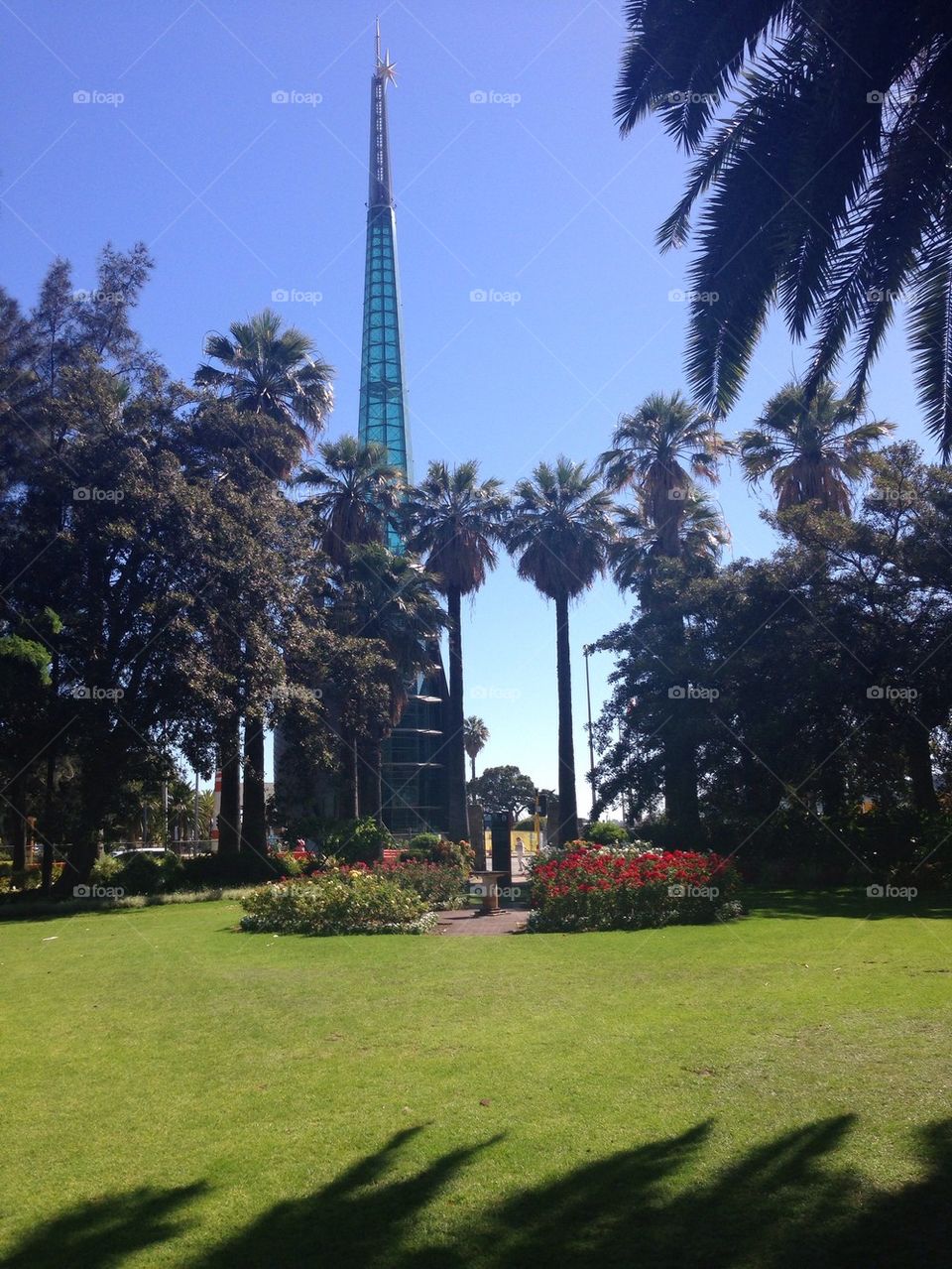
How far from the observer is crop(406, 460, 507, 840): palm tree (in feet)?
130

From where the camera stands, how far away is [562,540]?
1484 inches

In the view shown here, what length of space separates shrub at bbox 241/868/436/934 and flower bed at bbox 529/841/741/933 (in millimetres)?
2143

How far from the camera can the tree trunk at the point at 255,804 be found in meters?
29.7

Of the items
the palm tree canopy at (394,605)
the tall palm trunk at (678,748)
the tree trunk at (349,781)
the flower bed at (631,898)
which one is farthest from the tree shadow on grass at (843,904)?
the palm tree canopy at (394,605)

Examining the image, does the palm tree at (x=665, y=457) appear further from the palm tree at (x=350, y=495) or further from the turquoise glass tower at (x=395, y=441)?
the turquoise glass tower at (x=395, y=441)

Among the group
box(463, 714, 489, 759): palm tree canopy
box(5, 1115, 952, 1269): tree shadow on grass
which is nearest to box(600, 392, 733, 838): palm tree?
box(5, 1115, 952, 1269): tree shadow on grass

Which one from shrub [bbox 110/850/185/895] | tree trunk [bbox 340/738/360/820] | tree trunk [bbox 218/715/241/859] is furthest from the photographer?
tree trunk [bbox 340/738/360/820]

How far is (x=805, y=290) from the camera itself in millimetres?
8102

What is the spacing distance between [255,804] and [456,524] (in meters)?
14.3

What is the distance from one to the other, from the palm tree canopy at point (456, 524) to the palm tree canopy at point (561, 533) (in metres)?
1.60

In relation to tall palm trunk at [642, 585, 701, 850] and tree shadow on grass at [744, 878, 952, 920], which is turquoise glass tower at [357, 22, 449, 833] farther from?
tree shadow on grass at [744, 878, 952, 920]

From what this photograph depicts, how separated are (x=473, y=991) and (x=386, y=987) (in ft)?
3.33

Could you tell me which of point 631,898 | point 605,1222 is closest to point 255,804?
point 631,898

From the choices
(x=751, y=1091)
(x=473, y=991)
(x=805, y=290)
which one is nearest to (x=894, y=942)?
(x=473, y=991)
